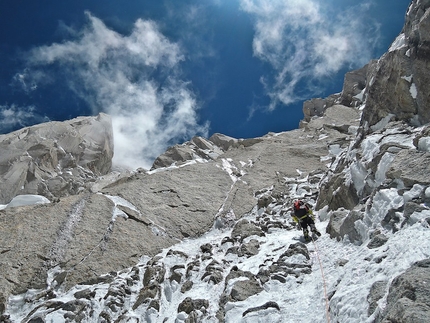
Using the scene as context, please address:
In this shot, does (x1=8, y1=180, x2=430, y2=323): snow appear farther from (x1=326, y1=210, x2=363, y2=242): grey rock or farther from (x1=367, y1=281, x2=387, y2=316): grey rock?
(x1=326, y1=210, x2=363, y2=242): grey rock

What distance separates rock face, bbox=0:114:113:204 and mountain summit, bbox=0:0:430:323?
33.9 m

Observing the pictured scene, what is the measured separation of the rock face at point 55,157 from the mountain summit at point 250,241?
111 feet

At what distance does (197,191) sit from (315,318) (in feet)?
61.9

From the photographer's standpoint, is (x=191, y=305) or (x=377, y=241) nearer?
(x=377, y=241)

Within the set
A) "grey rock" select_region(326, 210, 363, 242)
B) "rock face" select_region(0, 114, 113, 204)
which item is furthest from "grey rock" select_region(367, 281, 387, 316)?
"rock face" select_region(0, 114, 113, 204)

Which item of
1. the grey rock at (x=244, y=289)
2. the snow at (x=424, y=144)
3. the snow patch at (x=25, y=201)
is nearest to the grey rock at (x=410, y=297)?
the grey rock at (x=244, y=289)

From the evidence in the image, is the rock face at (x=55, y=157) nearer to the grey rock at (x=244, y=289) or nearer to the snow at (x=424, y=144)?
the grey rock at (x=244, y=289)

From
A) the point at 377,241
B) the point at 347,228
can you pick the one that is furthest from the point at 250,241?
the point at 377,241

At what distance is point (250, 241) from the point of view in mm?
17062

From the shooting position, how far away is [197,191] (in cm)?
2709

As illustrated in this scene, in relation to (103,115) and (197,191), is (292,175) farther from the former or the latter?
(103,115)

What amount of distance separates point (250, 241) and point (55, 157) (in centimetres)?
6537

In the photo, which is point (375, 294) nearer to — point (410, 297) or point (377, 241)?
point (410, 297)

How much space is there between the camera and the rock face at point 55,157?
58.7 meters
